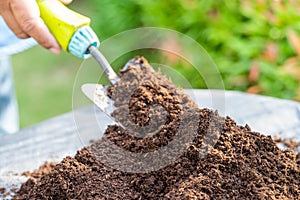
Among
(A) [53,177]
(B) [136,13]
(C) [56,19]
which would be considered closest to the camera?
(A) [53,177]

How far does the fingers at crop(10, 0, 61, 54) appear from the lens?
1.58 meters

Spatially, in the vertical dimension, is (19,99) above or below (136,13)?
below

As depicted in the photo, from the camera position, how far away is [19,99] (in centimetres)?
373

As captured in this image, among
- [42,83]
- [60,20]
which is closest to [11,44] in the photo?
[60,20]

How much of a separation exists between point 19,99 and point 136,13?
3.44ft

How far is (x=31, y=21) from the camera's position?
160 cm

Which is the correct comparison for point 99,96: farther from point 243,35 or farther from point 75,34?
point 243,35

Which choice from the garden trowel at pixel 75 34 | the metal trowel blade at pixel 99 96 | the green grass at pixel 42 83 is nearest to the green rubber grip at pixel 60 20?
the garden trowel at pixel 75 34

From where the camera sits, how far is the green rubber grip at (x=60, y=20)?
62.1 inches

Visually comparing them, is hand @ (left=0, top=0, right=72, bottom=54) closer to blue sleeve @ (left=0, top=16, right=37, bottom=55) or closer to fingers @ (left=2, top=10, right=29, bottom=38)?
fingers @ (left=2, top=10, right=29, bottom=38)

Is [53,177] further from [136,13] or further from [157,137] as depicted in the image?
[136,13]

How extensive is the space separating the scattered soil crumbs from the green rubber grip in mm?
304

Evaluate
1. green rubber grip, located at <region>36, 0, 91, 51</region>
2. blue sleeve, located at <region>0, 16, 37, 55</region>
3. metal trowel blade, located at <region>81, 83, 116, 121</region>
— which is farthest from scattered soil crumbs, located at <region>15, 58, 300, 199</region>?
blue sleeve, located at <region>0, 16, 37, 55</region>

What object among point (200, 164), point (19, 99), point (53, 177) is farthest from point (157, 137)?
point (19, 99)
